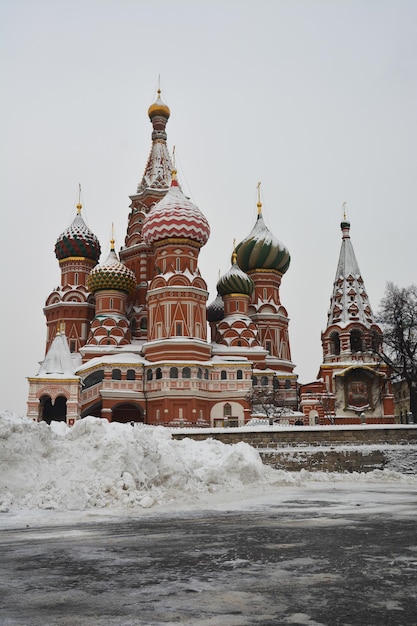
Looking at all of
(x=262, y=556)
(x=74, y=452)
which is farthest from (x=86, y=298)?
(x=262, y=556)

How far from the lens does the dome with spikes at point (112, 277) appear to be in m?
45.7

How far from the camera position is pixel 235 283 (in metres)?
46.8

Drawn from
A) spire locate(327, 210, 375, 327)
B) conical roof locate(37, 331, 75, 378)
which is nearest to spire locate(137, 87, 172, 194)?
spire locate(327, 210, 375, 327)

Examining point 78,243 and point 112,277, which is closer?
point 112,277

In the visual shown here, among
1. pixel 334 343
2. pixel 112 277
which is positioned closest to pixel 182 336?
pixel 112 277

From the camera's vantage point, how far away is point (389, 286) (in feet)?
111

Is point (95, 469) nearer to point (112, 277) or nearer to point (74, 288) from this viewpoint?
point (112, 277)

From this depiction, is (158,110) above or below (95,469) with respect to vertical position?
above

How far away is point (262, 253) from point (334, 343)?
9.97 m

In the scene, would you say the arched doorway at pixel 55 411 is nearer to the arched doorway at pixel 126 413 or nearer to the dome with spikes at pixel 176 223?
the arched doorway at pixel 126 413

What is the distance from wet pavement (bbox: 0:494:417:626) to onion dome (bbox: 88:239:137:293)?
1425 inches

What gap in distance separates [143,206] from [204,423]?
19.8 meters

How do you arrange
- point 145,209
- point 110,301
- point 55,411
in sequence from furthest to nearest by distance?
point 145,209, point 110,301, point 55,411

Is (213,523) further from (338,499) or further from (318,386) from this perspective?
(318,386)
